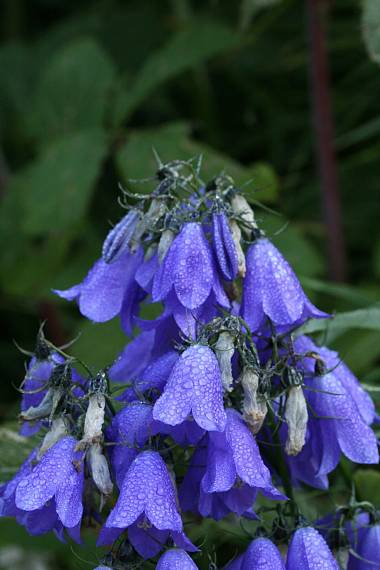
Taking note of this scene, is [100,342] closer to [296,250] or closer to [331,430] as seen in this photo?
[296,250]

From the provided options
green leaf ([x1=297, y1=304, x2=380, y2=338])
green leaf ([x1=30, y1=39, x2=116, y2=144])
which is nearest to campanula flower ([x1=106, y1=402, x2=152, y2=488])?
green leaf ([x1=297, y1=304, x2=380, y2=338])

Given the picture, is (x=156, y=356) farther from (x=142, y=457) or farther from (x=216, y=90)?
(x=216, y=90)

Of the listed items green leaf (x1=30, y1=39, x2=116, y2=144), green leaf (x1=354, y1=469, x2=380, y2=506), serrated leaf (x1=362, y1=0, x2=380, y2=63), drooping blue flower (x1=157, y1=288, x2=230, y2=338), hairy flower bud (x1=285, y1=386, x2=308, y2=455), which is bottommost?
green leaf (x1=354, y1=469, x2=380, y2=506)

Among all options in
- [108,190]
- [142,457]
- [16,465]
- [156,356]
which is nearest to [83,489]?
[142,457]

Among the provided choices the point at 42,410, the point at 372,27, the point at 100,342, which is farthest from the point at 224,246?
the point at 372,27

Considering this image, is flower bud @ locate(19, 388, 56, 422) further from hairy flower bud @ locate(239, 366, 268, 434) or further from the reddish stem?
the reddish stem

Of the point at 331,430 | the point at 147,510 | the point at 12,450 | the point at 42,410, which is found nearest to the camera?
the point at 147,510
